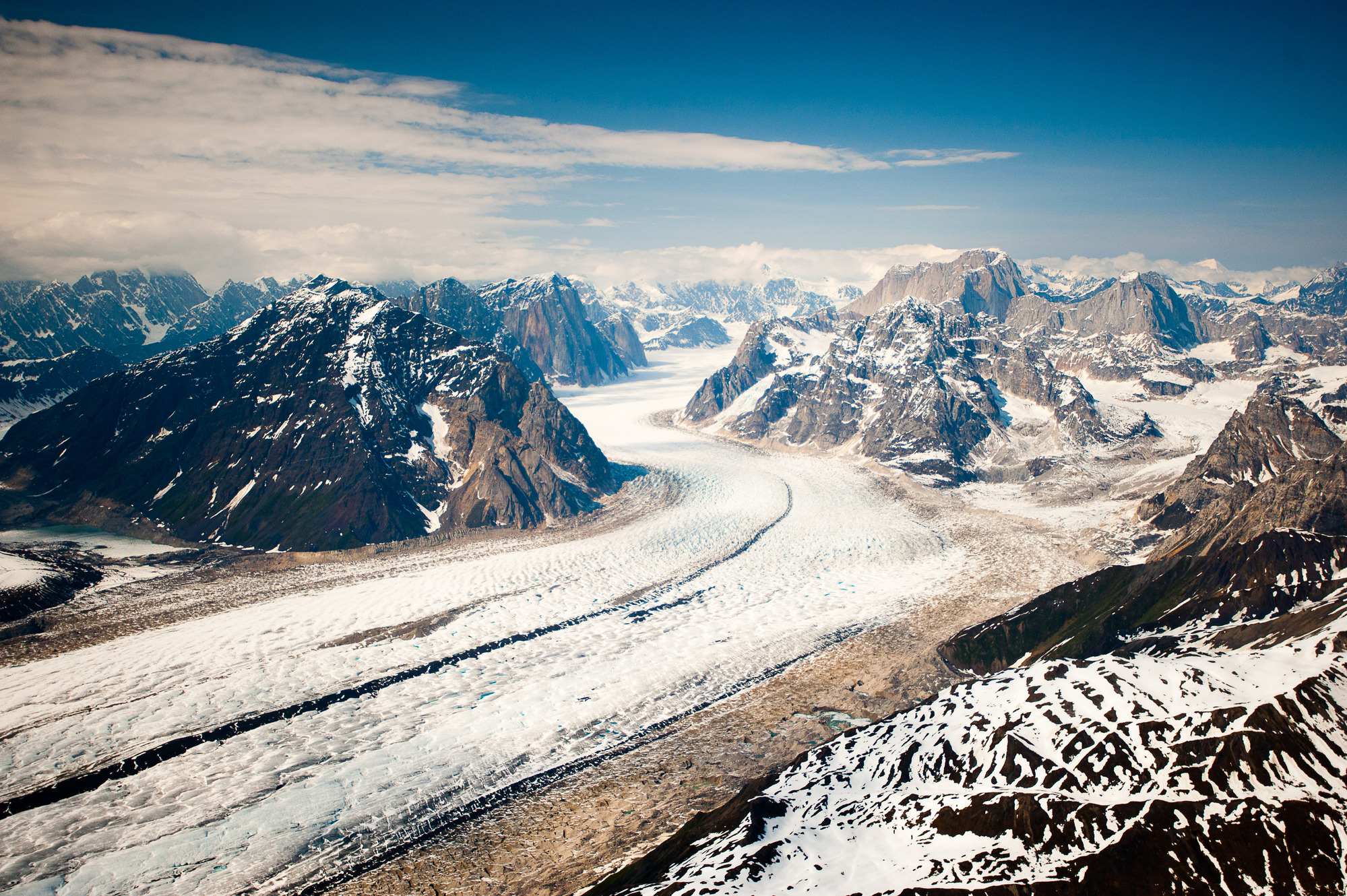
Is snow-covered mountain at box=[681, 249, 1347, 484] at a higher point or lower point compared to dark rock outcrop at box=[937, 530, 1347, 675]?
higher

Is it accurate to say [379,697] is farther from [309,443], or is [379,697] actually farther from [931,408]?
[931,408]

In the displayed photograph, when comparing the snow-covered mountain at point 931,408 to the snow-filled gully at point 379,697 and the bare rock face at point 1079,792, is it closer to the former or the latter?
the snow-filled gully at point 379,697

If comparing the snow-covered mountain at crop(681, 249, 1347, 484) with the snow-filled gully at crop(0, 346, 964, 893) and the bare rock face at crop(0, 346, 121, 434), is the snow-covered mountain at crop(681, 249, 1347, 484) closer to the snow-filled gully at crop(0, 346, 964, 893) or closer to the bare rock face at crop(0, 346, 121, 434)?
the snow-filled gully at crop(0, 346, 964, 893)

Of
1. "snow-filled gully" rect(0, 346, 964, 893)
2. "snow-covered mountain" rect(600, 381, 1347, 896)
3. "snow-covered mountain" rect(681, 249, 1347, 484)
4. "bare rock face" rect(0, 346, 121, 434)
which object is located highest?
"bare rock face" rect(0, 346, 121, 434)

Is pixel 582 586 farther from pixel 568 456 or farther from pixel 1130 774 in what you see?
pixel 1130 774

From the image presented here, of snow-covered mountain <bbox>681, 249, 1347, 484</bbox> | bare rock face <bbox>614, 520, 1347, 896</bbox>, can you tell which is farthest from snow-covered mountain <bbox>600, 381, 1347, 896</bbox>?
snow-covered mountain <bbox>681, 249, 1347, 484</bbox>

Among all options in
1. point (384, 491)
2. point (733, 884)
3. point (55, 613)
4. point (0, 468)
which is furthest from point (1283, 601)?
point (0, 468)

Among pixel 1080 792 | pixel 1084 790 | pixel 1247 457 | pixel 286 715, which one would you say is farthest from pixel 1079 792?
pixel 1247 457
